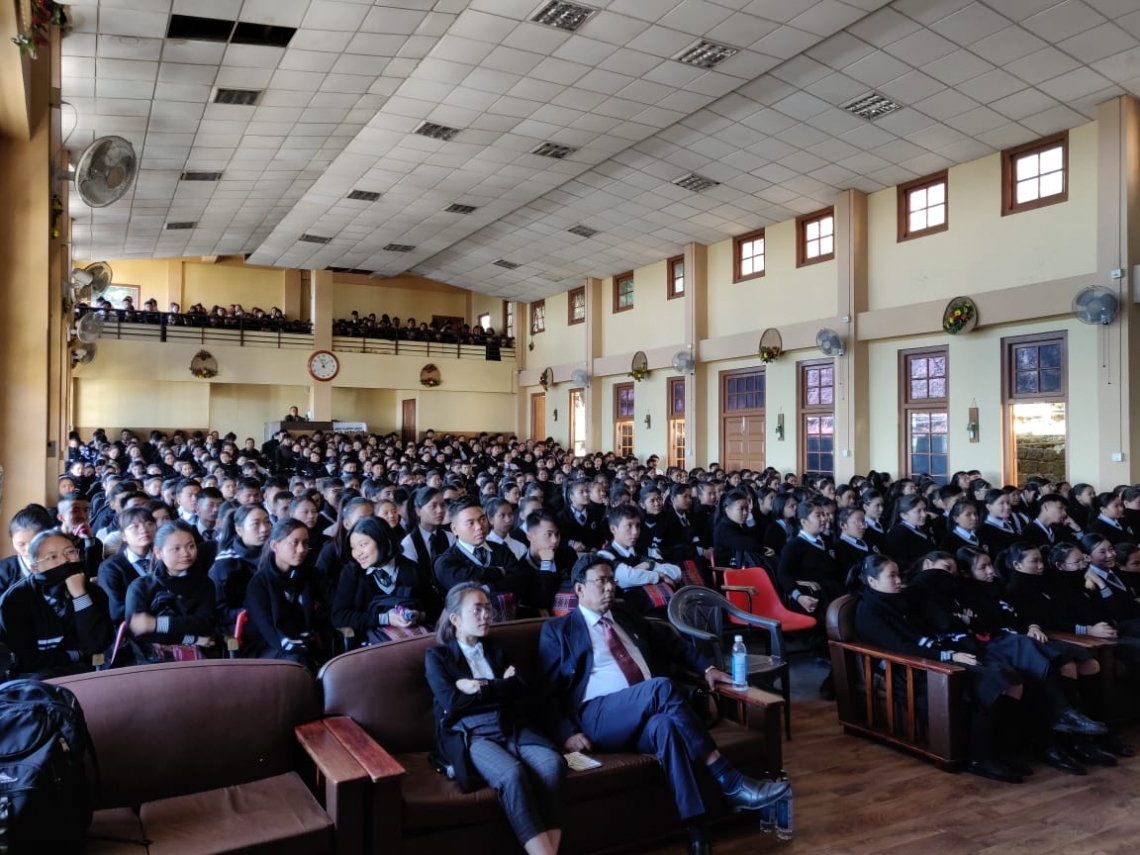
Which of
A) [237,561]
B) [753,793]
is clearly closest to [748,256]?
[237,561]

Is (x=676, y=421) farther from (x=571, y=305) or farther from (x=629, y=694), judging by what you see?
(x=629, y=694)

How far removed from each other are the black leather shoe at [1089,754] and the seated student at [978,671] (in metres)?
0.12

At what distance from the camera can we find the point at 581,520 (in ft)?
21.7

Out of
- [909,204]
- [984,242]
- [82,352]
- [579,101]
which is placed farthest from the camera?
[82,352]

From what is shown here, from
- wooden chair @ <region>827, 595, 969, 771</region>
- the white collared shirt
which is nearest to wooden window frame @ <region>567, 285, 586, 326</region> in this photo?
wooden chair @ <region>827, 595, 969, 771</region>

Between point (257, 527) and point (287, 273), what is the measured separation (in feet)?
54.8

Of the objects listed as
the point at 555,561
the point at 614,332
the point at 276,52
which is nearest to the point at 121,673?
the point at 555,561

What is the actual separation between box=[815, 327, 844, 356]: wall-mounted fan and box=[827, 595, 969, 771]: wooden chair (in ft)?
26.4

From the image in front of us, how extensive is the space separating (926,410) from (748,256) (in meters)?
4.15

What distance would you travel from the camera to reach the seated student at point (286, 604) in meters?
3.36

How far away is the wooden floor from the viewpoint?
2994 millimetres

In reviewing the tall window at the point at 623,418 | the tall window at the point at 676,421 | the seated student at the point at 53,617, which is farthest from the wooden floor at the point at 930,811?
the tall window at the point at 623,418

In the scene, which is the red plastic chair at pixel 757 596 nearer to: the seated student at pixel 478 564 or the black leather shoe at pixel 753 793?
the seated student at pixel 478 564

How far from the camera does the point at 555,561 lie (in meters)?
4.55
